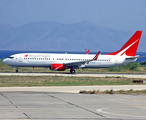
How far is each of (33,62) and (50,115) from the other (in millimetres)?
38439

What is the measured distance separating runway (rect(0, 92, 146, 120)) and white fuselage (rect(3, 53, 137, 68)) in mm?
31607

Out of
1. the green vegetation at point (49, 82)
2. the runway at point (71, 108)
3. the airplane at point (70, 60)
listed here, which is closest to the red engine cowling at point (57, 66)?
the airplane at point (70, 60)

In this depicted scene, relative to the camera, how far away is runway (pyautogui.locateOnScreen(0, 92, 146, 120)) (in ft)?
56.2

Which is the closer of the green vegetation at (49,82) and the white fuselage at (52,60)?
the green vegetation at (49,82)

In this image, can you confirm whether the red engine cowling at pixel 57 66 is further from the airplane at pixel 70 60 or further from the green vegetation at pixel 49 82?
the green vegetation at pixel 49 82

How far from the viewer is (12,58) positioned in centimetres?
5556

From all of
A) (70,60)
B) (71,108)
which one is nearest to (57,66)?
(70,60)

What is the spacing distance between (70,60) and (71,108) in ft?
123

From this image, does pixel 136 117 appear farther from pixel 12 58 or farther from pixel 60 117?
pixel 12 58

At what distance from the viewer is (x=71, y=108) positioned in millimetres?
19828

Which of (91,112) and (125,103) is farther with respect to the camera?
(125,103)

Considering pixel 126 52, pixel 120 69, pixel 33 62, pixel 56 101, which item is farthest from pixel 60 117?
pixel 120 69

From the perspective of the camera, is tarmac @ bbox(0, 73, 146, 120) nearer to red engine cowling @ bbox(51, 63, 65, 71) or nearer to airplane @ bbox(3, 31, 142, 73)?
red engine cowling @ bbox(51, 63, 65, 71)

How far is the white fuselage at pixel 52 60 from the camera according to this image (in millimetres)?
55344
